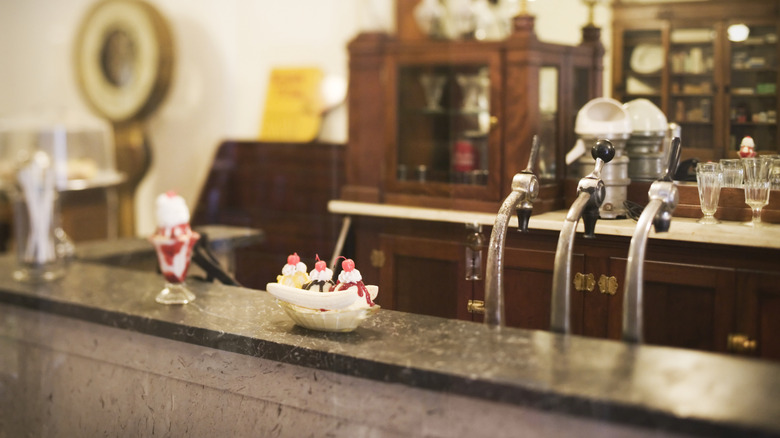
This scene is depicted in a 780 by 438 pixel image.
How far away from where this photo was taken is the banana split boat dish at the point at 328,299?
6.26 feet

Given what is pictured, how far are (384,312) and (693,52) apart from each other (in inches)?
43.1

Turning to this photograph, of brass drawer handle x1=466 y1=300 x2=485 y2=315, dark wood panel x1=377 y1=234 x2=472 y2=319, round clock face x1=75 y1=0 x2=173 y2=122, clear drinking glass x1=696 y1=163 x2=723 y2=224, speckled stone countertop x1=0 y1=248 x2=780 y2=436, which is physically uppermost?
round clock face x1=75 y1=0 x2=173 y2=122

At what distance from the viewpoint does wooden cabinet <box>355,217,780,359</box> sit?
1.89 metres


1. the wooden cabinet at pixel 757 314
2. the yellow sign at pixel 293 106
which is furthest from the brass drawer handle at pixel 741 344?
the yellow sign at pixel 293 106

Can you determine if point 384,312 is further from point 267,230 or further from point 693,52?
point 267,230

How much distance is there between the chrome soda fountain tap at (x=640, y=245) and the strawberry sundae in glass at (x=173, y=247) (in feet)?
4.15

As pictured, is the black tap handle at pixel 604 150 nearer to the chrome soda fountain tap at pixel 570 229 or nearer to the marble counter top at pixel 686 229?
the chrome soda fountain tap at pixel 570 229

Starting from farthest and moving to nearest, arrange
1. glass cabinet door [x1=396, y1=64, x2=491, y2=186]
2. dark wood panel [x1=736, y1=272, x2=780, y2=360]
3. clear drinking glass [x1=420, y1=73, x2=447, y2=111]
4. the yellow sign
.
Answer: the yellow sign, clear drinking glass [x1=420, y1=73, x2=447, y2=111], glass cabinet door [x1=396, y1=64, x2=491, y2=186], dark wood panel [x1=736, y1=272, x2=780, y2=360]

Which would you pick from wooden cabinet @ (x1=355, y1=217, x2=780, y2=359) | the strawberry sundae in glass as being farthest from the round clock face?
wooden cabinet @ (x1=355, y1=217, x2=780, y2=359)

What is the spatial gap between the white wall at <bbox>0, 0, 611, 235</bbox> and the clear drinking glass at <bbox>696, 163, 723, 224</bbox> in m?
2.83

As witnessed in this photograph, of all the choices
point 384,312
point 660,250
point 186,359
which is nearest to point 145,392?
point 186,359

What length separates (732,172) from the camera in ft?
6.70

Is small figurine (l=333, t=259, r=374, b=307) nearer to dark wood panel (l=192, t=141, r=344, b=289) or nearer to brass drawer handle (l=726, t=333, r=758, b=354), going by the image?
brass drawer handle (l=726, t=333, r=758, b=354)

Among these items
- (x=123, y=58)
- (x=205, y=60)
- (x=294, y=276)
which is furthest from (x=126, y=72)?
(x=294, y=276)
